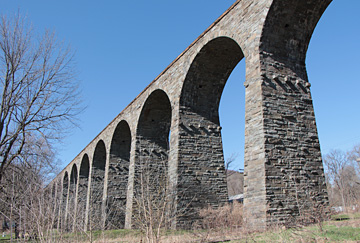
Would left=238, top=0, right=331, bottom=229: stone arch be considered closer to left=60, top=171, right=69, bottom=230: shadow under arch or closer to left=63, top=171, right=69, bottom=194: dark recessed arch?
left=60, top=171, right=69, bottom=230: shadow under arch

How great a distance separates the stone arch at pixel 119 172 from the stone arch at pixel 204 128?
23.4 feet

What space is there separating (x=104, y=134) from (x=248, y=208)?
15.8 m

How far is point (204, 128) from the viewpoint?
40.4ft

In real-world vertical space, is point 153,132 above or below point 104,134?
below

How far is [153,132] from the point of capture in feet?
53.0

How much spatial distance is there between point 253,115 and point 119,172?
12.9m

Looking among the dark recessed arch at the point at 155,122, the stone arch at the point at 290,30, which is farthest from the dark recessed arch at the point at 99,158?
the stone arch at the point at 290,30

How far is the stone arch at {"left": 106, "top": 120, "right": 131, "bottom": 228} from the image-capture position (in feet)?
59.5

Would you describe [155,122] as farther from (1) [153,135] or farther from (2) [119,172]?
(2) [119,172]

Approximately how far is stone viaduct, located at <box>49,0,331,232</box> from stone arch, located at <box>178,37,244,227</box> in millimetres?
37

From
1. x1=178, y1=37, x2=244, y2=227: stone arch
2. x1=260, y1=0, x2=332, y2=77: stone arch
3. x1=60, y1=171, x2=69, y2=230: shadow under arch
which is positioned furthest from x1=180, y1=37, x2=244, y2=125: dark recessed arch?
x1=60, y1=171, x2=69, y2=230: shadow under arch

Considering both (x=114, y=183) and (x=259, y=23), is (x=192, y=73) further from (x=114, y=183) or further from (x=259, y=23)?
(x=114, y=183)

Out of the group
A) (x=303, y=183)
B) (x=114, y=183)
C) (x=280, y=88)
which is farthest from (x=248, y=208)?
(x=114, y=183)

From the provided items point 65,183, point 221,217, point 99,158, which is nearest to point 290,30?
point 221,217
